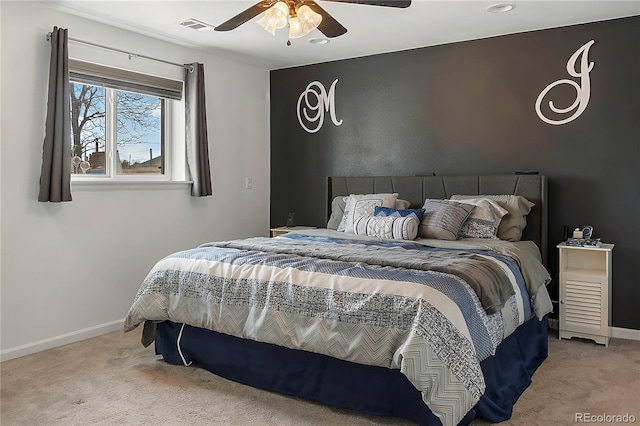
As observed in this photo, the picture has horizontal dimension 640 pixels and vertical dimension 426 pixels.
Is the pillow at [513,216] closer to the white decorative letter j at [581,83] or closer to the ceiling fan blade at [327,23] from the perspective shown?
the white decorative letter j at [581,83]

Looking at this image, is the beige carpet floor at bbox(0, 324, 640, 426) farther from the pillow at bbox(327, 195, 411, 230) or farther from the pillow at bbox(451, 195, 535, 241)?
the pillow at bbox(327, 195, 411, 230)

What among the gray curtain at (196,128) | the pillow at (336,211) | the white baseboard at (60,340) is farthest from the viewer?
the pillow at (336,211)

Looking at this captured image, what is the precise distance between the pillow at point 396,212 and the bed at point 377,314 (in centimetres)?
7

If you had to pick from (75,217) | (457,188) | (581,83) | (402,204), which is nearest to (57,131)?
(75,217)

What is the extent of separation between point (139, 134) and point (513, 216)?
3.13m

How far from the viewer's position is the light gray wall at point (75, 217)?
3.43 meters

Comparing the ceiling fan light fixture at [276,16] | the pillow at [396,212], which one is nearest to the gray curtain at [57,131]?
the ceiling fan light fixture at [276,16]

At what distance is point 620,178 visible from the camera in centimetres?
385

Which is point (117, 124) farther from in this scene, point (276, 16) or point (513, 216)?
point (513, 216)

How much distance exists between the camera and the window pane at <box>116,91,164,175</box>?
4.29m

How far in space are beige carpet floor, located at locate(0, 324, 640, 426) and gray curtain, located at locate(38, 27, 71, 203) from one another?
112 cm

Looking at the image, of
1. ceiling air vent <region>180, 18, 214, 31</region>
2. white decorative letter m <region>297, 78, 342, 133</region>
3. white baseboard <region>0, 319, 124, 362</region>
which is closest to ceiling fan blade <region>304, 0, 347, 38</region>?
ceiling air vent <region>180, 18, 214, 31</region>

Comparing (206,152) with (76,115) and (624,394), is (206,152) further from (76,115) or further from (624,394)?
(624,394)

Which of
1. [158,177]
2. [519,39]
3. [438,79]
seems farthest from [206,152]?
[519,39]
